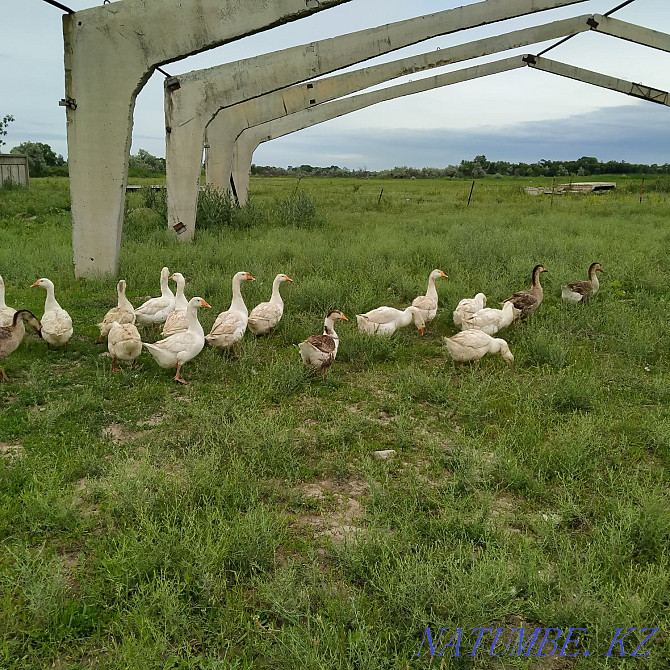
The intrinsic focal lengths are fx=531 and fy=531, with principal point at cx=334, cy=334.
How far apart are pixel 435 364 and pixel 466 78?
543 inches

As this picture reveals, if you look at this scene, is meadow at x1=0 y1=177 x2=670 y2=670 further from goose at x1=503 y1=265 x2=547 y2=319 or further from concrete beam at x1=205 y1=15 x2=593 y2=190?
concrete beam at x1=205 y1=15 x2=593 y2=190

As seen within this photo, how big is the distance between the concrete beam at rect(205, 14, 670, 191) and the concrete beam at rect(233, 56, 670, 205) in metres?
2.04

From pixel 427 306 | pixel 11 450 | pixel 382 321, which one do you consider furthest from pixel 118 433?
pixel 427 306

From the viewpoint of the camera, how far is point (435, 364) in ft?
21.2

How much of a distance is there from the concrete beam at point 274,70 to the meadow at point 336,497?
5499 mm

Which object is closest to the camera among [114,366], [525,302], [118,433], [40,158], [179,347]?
[118,433]

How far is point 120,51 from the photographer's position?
8.38 meters

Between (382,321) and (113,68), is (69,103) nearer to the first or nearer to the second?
(113,68)

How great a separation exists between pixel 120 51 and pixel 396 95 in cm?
1135

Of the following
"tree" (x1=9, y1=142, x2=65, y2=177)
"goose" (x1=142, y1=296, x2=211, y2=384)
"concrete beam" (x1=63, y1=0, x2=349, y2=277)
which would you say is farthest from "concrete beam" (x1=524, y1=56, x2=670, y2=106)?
"tree" (x1=9, y1=142, x2=65, y2=177)

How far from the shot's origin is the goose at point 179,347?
5.53m

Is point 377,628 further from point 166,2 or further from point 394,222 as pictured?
point 394,222

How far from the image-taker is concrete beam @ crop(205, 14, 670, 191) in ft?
47.9

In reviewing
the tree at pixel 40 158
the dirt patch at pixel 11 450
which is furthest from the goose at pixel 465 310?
the tree at pixel 40 158
